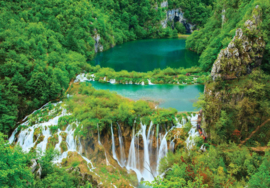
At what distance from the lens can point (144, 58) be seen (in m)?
49.4

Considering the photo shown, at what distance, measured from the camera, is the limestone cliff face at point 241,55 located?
1914cm

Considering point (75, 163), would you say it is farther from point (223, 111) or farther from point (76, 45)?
point (76, 45)

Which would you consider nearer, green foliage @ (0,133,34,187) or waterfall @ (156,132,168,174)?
green foliage @ (0,133,34,187)

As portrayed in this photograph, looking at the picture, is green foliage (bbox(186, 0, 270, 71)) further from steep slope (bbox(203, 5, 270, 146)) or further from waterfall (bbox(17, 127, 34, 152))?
waterfall (bbox(17, 127, 34, 152))

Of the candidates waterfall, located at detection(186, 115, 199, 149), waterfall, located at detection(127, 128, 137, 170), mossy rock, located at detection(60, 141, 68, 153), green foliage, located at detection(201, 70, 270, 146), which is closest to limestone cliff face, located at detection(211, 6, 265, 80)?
green foliage, located at detection(201, 70, 270, 146)

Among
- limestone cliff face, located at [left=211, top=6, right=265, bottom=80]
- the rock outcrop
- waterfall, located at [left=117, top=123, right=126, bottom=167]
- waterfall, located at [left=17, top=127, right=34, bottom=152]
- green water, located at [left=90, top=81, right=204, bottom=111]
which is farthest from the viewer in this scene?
green water, located at [left=90, top=81, right=204, bottom=111]

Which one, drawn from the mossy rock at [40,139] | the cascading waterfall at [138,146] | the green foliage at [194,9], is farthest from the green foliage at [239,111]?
the green foliage at [194,9]

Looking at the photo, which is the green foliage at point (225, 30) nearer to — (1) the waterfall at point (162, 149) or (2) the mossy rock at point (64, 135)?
(1) the waterfall at point (162, 149)

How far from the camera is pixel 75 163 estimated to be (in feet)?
59.1

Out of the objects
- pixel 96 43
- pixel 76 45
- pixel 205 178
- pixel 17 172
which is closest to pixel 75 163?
pixel 17 172

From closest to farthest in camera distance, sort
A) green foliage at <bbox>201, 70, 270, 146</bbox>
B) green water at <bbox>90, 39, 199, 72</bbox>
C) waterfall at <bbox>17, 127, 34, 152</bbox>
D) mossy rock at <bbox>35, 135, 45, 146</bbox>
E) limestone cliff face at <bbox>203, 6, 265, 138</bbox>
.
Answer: green foliage at <bbox>201, 70, 270, 146</bbox> → limestone cliff face at <bbox>203, 6, 265, 138</bbox> → mossy rock at <bbox>35, 135, 45, 146</bbox> → waterfall at <bbox>17, 127, 34, 152</bbox> → green water at <bbox>90, 39, 199, 72</bbox>

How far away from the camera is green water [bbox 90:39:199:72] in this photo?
43312mm

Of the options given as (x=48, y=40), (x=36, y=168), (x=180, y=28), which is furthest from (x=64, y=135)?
(x=180, y=28)

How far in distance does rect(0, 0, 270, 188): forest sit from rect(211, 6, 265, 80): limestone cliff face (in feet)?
1.14
